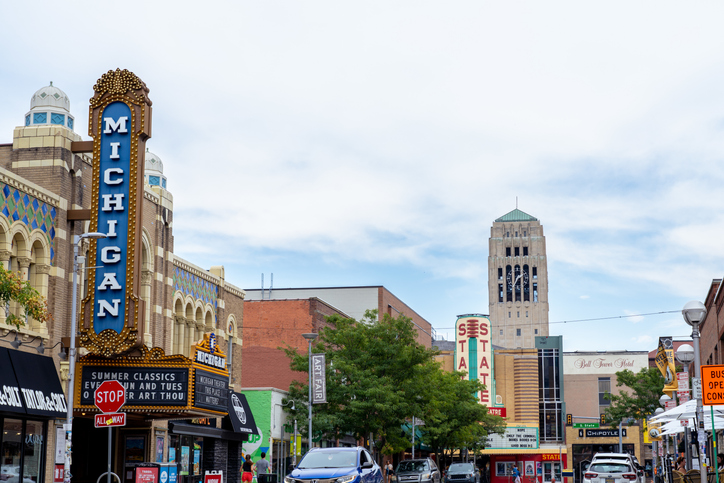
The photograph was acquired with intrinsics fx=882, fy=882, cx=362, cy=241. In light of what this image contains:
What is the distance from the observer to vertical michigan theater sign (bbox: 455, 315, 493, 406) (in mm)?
88375

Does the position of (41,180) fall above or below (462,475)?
above

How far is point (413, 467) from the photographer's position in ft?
135

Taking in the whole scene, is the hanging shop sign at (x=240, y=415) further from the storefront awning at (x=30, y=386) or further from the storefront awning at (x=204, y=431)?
the storefront awning at (x=30, y=386)

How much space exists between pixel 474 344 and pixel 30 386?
2705 inches

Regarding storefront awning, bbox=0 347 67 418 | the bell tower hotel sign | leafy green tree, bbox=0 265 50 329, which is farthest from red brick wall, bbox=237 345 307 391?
the bell tower hotel sign

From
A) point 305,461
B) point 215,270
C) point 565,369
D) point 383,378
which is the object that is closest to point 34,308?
point 305,461

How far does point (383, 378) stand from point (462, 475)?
892 centimetres

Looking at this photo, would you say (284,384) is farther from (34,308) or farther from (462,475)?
(34,308)

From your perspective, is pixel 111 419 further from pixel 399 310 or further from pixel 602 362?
pixel 602 362

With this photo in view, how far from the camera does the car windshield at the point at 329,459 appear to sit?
73.4 ft

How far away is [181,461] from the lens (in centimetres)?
3556

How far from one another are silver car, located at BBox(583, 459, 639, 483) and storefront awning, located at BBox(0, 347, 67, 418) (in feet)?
58.8

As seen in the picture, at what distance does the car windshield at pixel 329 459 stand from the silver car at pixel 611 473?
11919mm

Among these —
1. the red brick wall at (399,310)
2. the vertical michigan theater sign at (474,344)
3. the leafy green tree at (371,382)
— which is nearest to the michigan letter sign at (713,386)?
the leafy green tree at (371,382)
